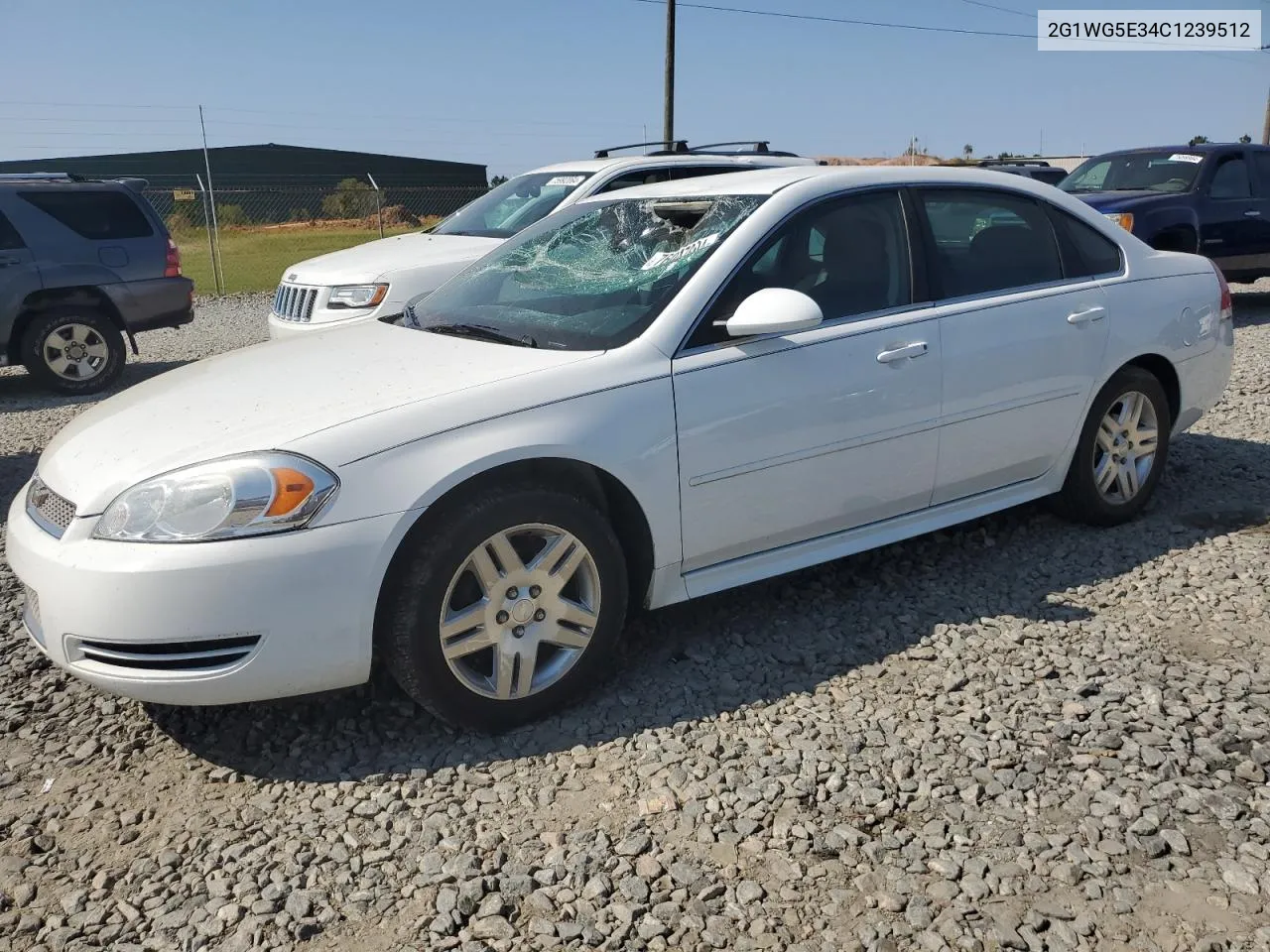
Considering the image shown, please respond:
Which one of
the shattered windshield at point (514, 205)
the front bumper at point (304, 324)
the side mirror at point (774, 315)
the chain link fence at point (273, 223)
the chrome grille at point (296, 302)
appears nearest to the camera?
the side mirror at point (774, 315)

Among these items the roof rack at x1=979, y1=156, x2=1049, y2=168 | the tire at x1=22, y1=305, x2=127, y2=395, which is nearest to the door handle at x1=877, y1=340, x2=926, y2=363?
the tire at x1=22, y1=305, x2=127, y2=395

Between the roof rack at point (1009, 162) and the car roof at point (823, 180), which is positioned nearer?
the car roof at point (823, 180)

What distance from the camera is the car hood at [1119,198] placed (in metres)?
11.0

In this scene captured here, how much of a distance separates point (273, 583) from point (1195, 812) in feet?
8.17

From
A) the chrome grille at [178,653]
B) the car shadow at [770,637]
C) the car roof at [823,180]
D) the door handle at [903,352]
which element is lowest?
the car shadow at [770,637]

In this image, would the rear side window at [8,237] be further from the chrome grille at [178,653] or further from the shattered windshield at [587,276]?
the chrome grille at [178,653]

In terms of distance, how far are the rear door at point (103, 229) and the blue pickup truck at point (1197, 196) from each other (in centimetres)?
918

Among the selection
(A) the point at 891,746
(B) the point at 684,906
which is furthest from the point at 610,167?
(B) the point at 684,906

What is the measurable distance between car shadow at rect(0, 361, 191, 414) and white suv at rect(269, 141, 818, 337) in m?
1.66

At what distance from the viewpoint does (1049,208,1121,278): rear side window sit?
15.2ft

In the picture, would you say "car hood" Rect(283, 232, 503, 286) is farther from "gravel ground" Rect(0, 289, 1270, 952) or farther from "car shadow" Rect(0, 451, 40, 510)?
"gravel ground" Rect(0, 289, 1270, 952)

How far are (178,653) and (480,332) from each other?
149cm

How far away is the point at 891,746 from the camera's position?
3188mm

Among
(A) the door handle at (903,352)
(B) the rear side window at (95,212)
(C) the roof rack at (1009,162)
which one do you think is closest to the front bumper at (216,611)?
(A) the door handle at (903,352)
